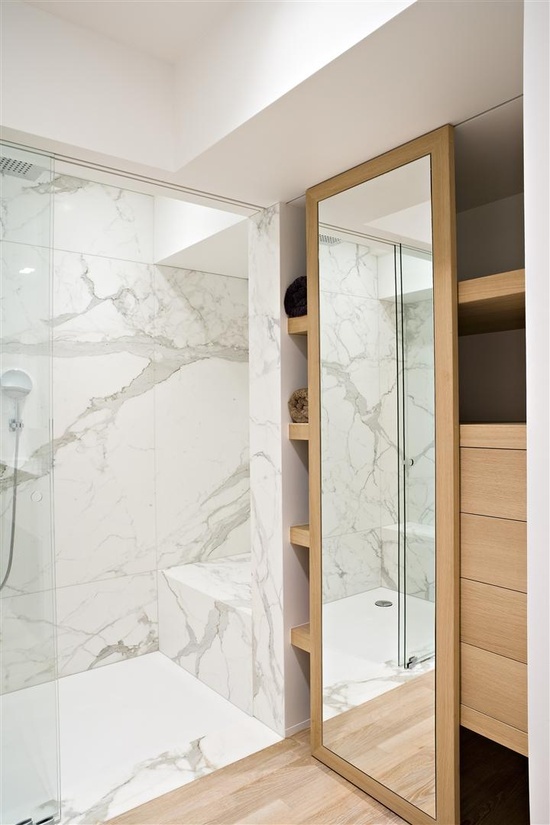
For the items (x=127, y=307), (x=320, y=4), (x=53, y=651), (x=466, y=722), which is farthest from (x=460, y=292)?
(x=127, y=307)

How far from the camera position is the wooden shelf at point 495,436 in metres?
1.59

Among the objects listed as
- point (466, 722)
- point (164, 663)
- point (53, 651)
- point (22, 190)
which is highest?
point (22, 190)

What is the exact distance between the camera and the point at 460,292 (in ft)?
5.73

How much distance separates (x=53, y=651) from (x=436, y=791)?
4.29 feet

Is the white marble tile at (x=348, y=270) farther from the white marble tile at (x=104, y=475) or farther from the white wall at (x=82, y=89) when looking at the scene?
the white marble tile at (x=104, y=475)

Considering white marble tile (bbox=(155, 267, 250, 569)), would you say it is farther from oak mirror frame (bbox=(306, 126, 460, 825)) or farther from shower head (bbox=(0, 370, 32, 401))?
oak mirror frame (bbox=(306, 126, 460, 825))

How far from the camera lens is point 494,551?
1656 millimetres

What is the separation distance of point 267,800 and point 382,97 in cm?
225

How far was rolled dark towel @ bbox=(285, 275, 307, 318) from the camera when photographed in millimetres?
2311

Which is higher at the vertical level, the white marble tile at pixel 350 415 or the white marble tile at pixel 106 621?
the white marble tile at pixel 350 415

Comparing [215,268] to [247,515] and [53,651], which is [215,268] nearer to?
[247,515]

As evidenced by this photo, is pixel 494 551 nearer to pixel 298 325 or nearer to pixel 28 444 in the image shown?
pixel 298 325

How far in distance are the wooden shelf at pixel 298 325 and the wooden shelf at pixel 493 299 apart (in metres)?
0.60

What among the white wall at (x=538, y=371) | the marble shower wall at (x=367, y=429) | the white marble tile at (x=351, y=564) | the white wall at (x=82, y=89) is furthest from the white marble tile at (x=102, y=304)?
the white wall at (x=538, y=371)
